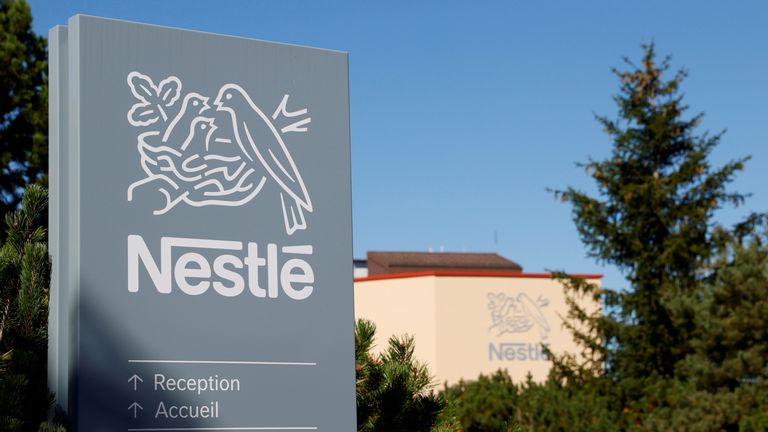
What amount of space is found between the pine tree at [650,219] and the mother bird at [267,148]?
26611mm

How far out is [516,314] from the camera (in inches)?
1694

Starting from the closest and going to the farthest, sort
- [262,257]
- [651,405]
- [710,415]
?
[262,257] → [710,415] → [651,405]

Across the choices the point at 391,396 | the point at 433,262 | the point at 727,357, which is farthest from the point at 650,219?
the point at 433,262

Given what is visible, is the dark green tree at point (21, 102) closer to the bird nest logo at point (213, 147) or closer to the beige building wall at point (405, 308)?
the beige building wall at point (405, 308)

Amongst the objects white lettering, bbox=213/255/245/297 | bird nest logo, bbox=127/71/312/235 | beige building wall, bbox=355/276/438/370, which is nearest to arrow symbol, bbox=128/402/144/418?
white lettering, bbox=213/255/245/297

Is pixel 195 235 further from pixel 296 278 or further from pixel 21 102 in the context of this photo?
pixel 21 102

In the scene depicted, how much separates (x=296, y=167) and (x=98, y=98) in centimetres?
91

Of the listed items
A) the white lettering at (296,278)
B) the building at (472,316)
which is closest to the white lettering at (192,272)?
the white lettering at (296,278)

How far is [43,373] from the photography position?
4652 mm

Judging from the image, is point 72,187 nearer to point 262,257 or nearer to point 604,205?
point 262,257

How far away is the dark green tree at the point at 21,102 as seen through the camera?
30.2 m

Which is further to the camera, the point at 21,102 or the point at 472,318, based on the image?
the point at 472,318

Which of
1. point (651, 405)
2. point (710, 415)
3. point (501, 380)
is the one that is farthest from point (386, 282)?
point (710, 415)

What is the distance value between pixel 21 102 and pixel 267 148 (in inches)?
1103
